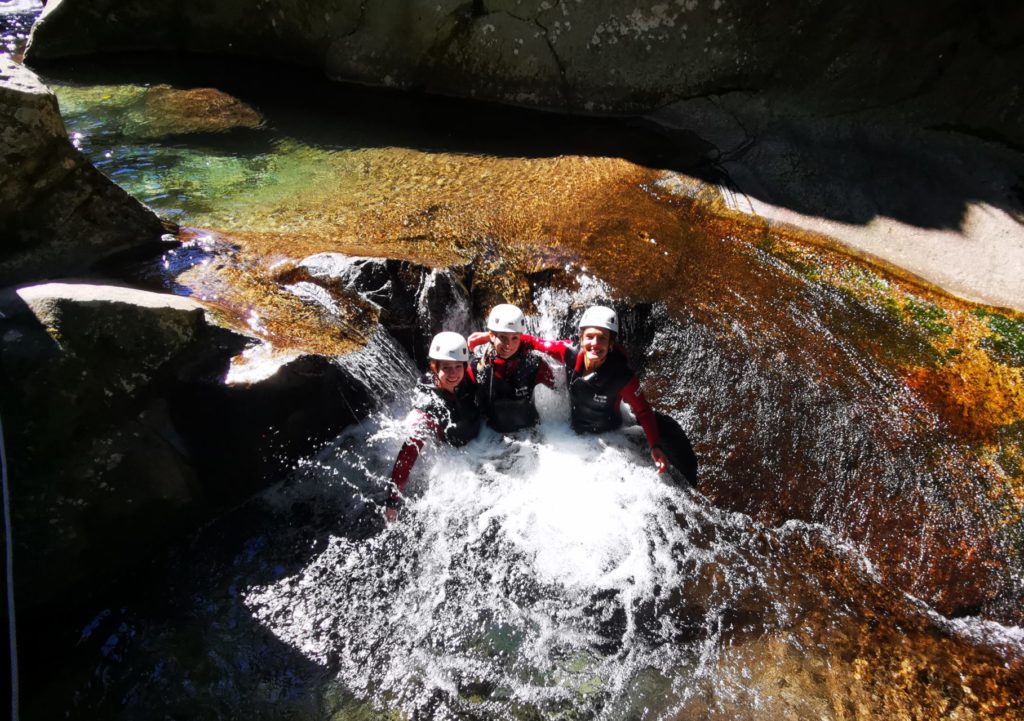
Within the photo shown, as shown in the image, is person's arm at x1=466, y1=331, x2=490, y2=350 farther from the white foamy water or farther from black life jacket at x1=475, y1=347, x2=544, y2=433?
the white foamy water

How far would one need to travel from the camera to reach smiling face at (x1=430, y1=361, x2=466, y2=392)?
454 centimetres

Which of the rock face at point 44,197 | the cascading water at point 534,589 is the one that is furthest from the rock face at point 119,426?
the rock face at point 44,197

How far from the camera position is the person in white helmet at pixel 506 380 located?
4.89 m

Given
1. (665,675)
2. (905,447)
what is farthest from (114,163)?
(905,447)

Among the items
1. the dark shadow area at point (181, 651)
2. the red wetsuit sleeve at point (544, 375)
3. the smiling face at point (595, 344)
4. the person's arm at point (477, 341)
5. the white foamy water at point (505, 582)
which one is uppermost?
the smiling face at point (595, 344)

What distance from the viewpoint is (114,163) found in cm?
679

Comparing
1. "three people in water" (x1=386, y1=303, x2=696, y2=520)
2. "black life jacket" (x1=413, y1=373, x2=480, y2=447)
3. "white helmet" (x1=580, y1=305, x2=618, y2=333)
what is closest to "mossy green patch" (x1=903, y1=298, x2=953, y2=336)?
"three people in water" (x1=386, y1=303, x2=696, y2=520)

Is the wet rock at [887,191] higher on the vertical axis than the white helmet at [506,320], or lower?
higher

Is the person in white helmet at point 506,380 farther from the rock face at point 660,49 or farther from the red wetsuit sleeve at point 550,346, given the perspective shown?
the rock face at point 660,49

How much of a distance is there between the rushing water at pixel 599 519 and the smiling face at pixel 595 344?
584 mm

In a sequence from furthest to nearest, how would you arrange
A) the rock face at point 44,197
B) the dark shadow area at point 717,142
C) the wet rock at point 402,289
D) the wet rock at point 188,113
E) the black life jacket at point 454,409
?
1. the wet rock at point 188,113
2. the dark shadow area at point 717,142
3. the wet rock at point 402,289
4. the black life jacket at point 454,409
5. the rock face at point 44,197

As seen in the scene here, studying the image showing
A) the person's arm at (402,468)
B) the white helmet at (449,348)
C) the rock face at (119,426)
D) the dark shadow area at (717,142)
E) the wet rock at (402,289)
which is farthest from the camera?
the dark shadow area at (717,142)

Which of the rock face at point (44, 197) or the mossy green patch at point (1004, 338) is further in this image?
the mossy green patch at point (1004, 338)

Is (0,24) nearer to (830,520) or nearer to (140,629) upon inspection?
(140,629)
